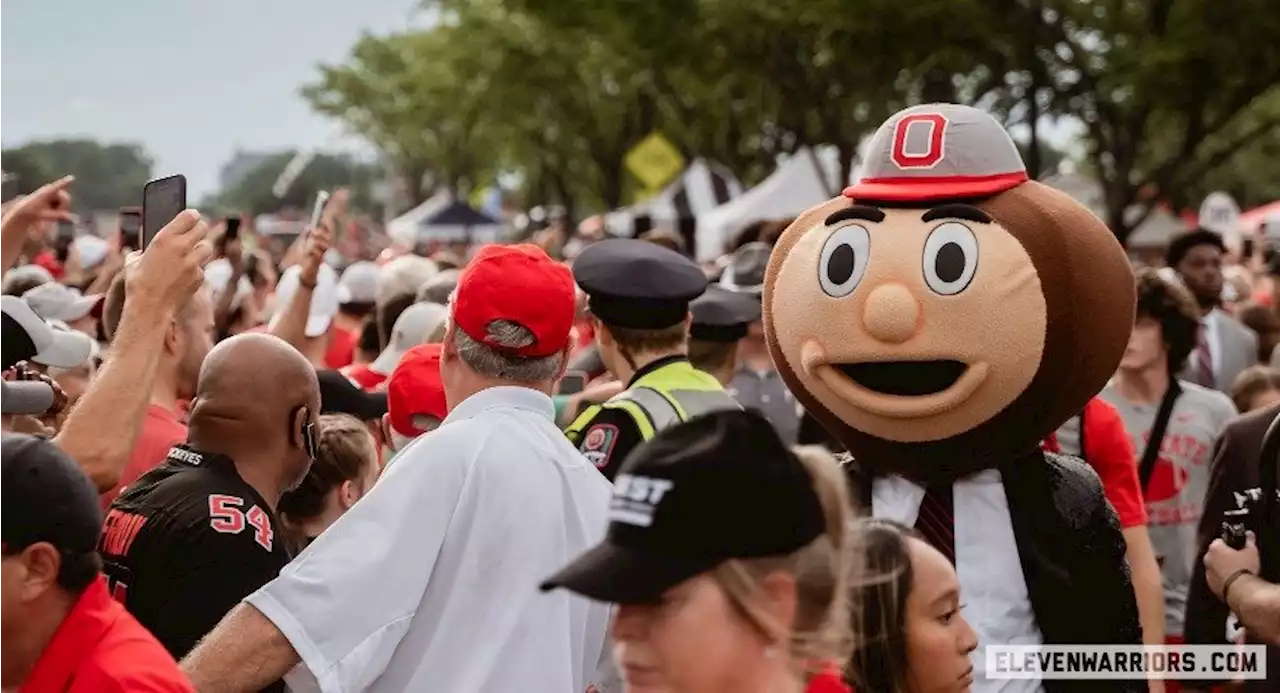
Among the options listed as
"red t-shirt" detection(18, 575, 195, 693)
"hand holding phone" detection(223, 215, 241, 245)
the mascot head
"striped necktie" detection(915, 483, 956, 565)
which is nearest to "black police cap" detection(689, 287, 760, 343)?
the mascot head

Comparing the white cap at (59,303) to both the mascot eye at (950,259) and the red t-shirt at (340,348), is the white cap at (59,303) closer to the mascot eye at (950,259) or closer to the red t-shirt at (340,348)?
the red t-shirt at (340,348)

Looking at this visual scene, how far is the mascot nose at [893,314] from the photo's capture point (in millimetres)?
4781

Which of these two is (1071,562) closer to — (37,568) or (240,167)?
(37,568)

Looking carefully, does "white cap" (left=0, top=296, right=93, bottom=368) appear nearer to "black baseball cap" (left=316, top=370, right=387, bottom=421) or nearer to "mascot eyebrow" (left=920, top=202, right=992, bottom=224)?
"black baseball cap" (left=316, top=370, right=387, bottom=421)

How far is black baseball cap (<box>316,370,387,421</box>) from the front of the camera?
22.1 ft

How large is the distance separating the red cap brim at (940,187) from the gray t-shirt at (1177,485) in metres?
2.81

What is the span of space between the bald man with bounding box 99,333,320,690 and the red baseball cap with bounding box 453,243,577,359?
693 mm

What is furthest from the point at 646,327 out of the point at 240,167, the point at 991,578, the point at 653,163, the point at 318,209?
the point at 240,167

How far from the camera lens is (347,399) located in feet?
22.2

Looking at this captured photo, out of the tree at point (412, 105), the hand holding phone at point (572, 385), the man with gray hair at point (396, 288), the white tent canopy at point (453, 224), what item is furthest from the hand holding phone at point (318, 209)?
the white tent canopy at point (453, 224)

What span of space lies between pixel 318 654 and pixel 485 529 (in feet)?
1.42

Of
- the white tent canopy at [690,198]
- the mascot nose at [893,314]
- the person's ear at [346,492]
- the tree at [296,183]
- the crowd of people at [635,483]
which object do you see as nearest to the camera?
the crowd of people at [635,483]

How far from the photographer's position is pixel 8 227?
4.91 metres

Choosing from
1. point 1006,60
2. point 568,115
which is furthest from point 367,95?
point 1006,60
